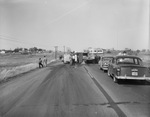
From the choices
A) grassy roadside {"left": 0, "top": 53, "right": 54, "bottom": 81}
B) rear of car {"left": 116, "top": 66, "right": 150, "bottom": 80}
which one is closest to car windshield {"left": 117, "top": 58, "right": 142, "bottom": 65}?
rear of car {"left": 116, "top": 66, "right": 150, "bottom": 80}

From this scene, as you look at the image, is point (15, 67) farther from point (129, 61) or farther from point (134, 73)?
point (134, 73)

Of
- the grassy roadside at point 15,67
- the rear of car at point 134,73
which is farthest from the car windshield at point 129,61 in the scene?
the grassy roadside at point 15,67

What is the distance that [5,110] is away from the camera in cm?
578

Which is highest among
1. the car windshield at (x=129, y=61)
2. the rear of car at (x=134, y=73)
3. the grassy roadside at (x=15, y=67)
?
the car windshield at (x=129, y=61)

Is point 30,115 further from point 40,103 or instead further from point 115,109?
point 115,109

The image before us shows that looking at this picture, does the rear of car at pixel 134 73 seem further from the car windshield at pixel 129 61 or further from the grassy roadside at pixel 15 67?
the grassy roadside at pixel 15 67

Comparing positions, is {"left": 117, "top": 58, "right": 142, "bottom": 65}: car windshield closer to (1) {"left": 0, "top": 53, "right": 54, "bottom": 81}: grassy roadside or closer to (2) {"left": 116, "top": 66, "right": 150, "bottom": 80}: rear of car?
(2) {"left": 116, "top": 66, "right": 150, "bottom": 80}: rear of car

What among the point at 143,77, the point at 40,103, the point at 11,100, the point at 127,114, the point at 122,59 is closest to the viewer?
the point at 127,114

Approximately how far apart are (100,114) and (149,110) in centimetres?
170

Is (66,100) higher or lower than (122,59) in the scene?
lower

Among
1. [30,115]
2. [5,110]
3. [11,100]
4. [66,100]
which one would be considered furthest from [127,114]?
[11,100]

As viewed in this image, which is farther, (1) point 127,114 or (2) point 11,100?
(2) point 11,100

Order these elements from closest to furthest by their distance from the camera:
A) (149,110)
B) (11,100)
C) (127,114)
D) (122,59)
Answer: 1. (127,114)
2. (149,110)
3. (11,100)
4. (122,59)

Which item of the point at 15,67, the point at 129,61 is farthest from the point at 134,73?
the point at 15,67
